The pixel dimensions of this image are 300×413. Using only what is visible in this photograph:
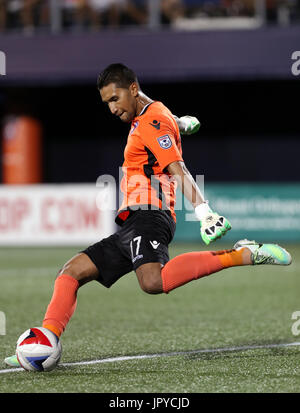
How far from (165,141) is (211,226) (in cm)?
61

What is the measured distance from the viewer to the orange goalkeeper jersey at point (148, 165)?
5152 mm

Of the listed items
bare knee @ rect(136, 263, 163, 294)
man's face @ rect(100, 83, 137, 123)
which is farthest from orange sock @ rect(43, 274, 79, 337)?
man's face @ rect(100, 83, 137, 123)

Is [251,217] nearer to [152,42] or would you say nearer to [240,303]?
[152,42]

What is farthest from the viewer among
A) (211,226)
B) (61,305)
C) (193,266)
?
(61,305)

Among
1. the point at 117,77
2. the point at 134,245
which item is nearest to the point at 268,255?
the point at 134,245

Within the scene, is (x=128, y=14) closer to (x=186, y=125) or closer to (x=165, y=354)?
(x=186, y=125)

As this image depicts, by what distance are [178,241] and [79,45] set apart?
16.2 feet

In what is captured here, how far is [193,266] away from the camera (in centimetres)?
515

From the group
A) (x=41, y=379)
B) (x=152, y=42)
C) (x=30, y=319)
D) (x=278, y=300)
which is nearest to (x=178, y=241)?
(x=152, y=42)

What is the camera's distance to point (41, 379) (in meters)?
4.89

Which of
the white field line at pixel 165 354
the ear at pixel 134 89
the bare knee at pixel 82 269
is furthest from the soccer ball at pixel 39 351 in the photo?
the ear at pixel 134 89

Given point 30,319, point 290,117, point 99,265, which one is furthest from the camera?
point 290,117

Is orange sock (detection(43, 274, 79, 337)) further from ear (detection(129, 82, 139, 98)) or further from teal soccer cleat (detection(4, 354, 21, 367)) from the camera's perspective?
ear (detection(129, 82, 139, 98))

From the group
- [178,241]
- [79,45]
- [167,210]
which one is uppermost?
[79,45]
